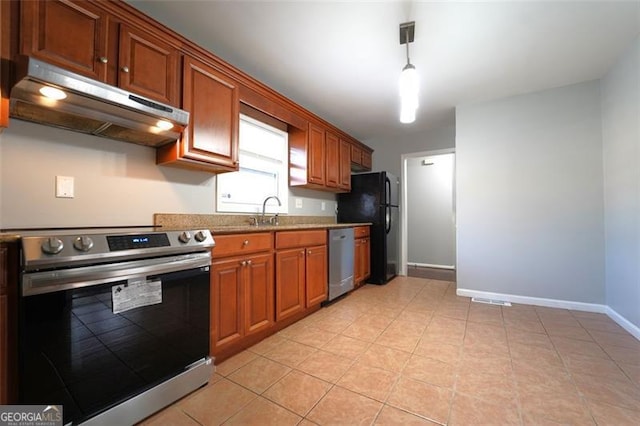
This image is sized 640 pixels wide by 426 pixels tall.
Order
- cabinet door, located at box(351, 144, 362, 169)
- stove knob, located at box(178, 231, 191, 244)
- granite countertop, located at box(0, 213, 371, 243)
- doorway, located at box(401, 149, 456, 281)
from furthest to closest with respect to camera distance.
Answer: doorway, located at box(401, 149, 456, 281)
cabinet door, located at box(351, 144, 362, 169)
granite countertop, located at box(0, 213, 371, 243)
stove knob, located at box(178, 231, 191, 244)

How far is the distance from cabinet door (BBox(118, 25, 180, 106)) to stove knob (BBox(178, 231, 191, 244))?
89cm

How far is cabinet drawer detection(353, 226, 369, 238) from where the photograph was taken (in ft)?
11.4

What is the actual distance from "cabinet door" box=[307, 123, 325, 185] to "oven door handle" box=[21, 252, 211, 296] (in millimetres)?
1935

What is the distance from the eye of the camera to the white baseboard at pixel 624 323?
7.09 ft

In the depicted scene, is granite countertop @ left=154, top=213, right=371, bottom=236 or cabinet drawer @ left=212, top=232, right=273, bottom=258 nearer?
cabinet drawer @ left=212, top=232, right=273, bottom=258

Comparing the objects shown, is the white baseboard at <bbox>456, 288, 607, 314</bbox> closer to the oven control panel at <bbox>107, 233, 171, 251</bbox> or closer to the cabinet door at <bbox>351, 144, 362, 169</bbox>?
the cabinet door at <bbox>351, 144, 362, 169</bbox>

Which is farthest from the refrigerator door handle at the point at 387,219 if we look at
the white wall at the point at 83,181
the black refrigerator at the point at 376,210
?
the white wall at the point at 83,181

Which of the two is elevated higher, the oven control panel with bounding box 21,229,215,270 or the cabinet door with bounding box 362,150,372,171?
the cabinet door with bounding box 362,150,372,171

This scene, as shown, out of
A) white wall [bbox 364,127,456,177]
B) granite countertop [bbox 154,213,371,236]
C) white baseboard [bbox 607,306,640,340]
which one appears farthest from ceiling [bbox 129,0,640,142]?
white baseboard [bbox 607,306,640,340]

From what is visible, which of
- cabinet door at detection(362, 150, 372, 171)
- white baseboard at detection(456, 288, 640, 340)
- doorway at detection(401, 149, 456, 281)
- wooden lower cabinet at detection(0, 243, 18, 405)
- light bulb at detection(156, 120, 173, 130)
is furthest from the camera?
doorway at detection(401, 149, 456, 281)

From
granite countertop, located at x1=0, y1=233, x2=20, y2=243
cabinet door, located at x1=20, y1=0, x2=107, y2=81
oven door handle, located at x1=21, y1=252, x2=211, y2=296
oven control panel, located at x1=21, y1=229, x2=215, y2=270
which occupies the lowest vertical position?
oven door handle, located at x1=21, y1=252, x2=211, y2=296

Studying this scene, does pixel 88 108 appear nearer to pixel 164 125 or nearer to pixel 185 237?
pixel 164 125

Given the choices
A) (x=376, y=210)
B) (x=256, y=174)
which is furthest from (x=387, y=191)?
(x=256, y=174)

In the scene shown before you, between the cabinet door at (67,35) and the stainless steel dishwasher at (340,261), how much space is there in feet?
7.43
